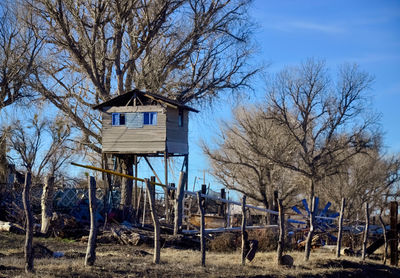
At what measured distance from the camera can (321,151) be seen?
4428cm

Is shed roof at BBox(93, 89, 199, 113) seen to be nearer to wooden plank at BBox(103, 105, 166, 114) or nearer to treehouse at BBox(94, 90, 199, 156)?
treehouse at BBox(94, 90, 199, 156)

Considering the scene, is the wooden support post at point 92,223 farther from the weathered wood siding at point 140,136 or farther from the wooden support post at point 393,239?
the weathered wood siding at point 140,136

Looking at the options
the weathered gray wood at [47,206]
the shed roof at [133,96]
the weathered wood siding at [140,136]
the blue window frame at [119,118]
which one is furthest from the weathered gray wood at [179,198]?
the blue window frame at [119,118]

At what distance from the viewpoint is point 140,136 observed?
31.3 m

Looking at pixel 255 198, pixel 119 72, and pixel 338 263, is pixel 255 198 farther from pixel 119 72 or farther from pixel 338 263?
pixel 338 263

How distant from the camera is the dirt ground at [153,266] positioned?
42.1ft

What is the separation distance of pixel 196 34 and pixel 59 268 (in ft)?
78.7

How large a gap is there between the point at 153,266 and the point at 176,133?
18069mm

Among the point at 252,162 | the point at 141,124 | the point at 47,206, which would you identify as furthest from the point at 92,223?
the point at 252,162

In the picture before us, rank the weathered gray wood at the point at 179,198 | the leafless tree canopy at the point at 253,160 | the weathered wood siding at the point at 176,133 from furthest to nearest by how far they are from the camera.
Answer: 1. the leafless tree canopy at the point at 253,160
2. the weathered wood siding at the point at 176,133
3. the weathered gray wood at the point at 179,198

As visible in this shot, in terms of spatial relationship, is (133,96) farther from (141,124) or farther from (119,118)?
(141,124)

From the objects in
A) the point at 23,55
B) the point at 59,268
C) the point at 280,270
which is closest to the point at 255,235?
the point at 280,270

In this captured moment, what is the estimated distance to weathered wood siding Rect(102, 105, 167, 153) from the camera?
3112 cm

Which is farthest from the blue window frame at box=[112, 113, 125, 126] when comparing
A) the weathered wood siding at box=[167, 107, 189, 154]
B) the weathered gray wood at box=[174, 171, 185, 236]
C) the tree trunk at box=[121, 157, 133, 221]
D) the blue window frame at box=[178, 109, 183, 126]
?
the weathered gray wood at box=[174, 171, 185, 236]
